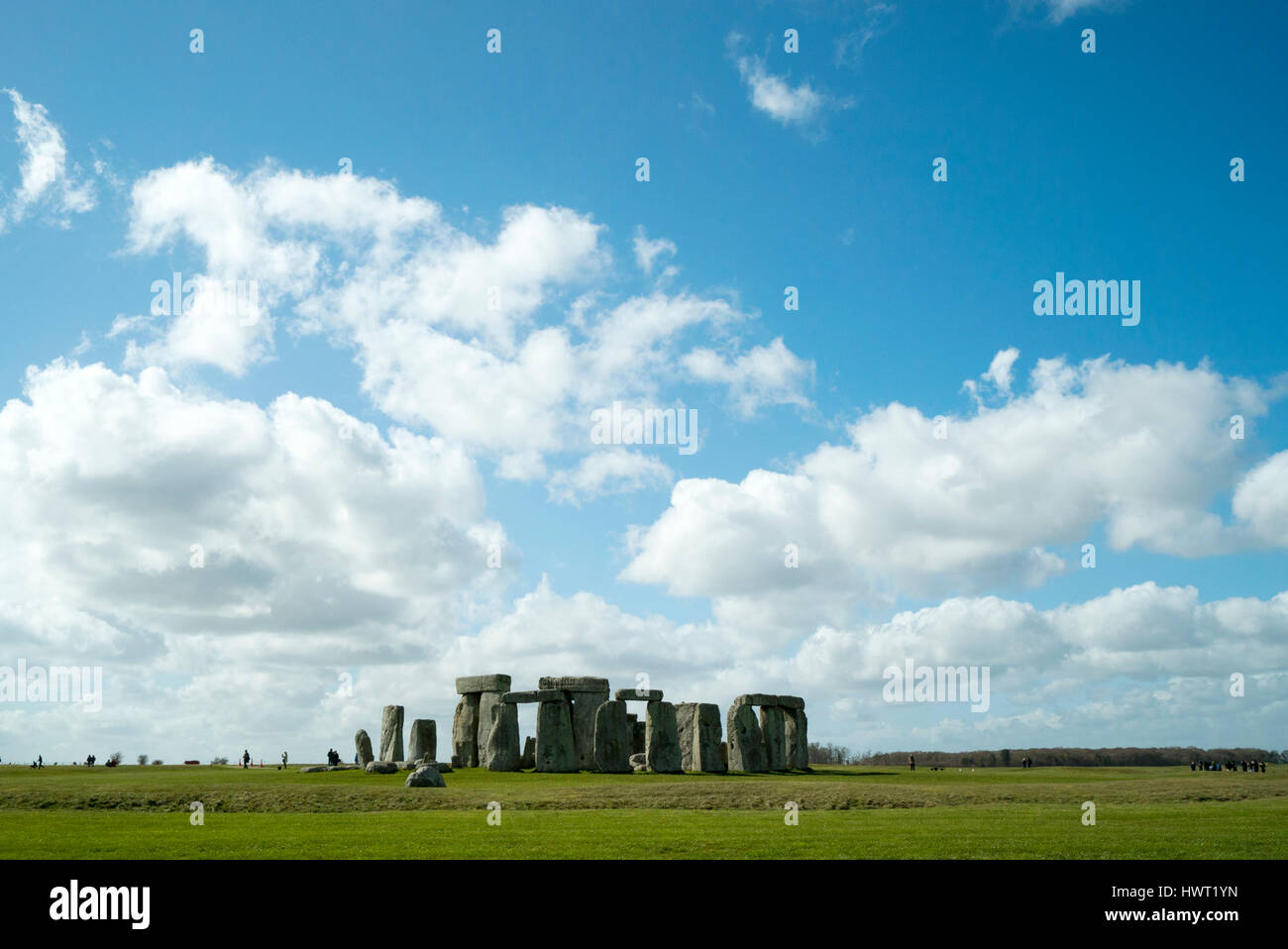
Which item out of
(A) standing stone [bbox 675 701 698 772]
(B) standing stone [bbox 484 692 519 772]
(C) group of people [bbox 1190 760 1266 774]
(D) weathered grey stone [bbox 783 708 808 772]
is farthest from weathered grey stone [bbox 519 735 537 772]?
(C) group of people [bbox 1190 760 1266 774]

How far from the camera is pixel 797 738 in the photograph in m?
46.0

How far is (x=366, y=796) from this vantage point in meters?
25.8

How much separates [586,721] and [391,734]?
8.11 m

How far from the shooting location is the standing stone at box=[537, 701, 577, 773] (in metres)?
38.4

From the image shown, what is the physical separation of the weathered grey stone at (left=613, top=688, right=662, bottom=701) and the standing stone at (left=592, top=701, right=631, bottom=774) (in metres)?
2.06

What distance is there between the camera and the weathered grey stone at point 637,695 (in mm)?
41875

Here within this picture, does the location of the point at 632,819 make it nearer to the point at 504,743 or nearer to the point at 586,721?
the point at 504,743

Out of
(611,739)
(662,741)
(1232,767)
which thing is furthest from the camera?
(1232,767)

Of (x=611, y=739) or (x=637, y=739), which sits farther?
(x=637, y=739)


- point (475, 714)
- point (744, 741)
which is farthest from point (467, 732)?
point (744, 741)

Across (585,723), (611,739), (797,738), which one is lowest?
(797,738)
